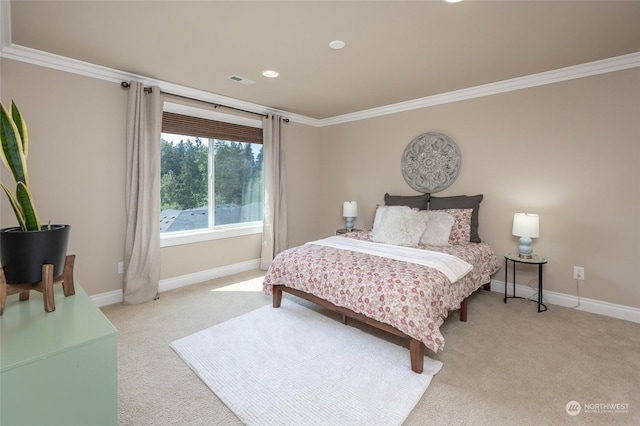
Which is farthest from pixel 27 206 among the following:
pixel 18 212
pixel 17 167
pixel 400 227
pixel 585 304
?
pixel 585 304

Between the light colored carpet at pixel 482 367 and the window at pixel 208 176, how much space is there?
1108mm

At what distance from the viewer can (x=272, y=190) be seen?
176 inches

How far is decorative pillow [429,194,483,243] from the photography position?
348cm

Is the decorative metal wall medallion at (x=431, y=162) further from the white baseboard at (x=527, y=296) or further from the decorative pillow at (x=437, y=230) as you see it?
the white baseboard at (x=527, y=296)

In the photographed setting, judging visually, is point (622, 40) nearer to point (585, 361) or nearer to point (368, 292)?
point (585, 361)

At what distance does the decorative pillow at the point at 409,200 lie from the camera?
3.90 m

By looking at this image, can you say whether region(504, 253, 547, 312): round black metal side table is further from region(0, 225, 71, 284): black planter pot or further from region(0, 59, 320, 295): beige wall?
region(0, 59, 320, 295): beige wall

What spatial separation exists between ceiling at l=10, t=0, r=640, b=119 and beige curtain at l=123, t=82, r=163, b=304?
0.34 meters

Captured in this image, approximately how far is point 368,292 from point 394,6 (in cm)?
196

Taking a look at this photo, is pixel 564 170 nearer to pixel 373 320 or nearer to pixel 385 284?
pixel 385 284

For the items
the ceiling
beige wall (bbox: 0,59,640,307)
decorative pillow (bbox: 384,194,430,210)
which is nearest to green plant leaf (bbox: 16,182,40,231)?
the ceiling

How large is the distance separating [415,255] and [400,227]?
598 millimetres

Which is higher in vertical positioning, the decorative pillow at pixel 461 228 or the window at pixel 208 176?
the window at pixel 208 176

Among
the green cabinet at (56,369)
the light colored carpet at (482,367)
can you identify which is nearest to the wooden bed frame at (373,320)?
the light colored carpet at (482,367)
